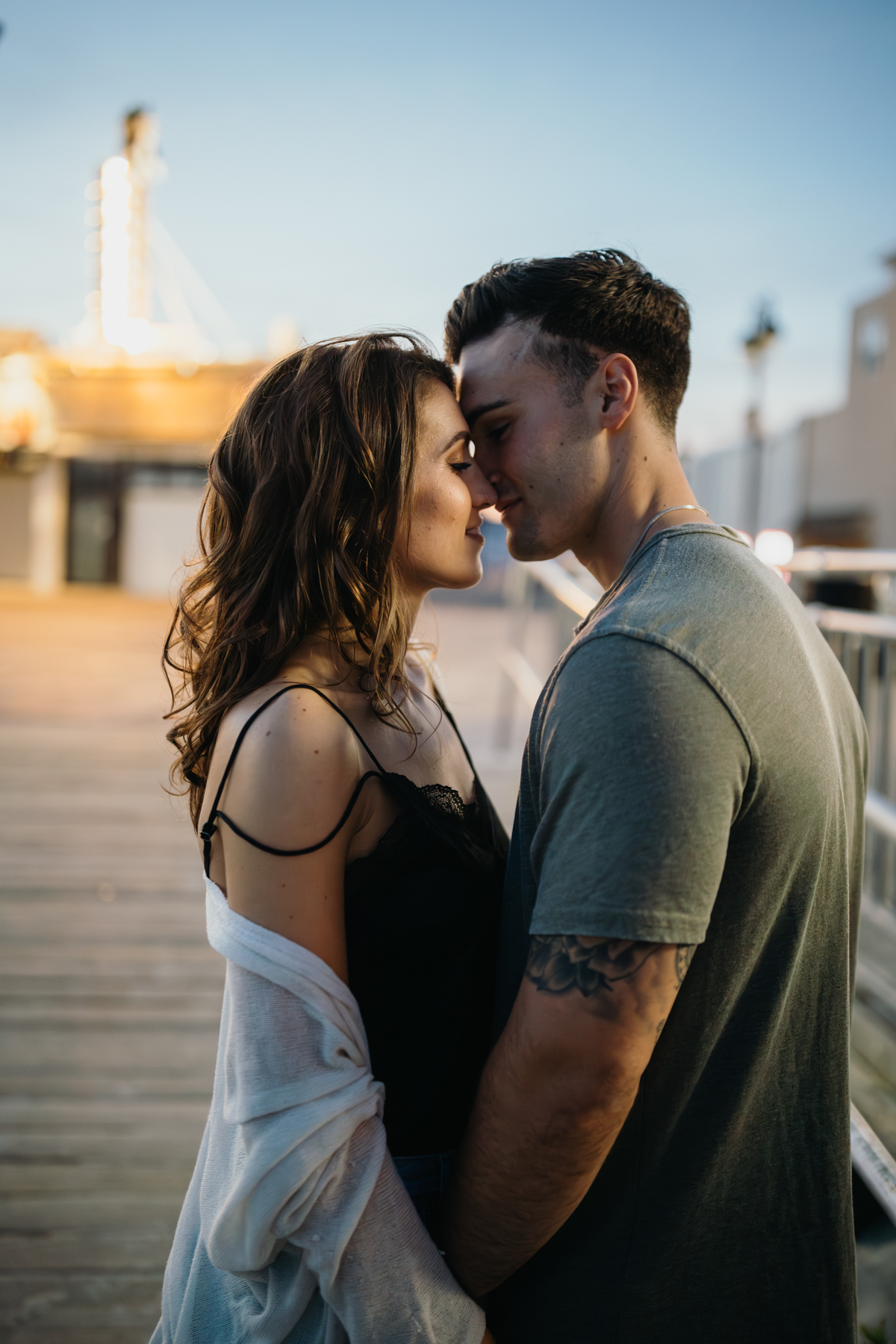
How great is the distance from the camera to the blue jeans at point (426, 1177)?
1224mm

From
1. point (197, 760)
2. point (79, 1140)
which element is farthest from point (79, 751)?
point (197, 760)

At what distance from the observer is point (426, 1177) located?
124 cm

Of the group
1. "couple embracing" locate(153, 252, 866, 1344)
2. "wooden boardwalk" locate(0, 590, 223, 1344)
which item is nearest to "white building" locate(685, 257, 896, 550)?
"wooden boardwalk" locate(0, 590, 223, 1344)

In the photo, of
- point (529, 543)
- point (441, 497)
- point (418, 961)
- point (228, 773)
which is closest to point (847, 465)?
point (529, 543)

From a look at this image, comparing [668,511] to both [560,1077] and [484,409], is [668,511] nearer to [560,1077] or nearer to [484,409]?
[484,409]

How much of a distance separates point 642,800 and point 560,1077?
31cm

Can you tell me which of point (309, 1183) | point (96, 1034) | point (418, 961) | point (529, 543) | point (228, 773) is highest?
point (529, 543)

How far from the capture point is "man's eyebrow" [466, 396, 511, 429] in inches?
58.7

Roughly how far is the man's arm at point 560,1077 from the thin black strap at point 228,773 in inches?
12.2

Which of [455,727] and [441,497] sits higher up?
[441,497]

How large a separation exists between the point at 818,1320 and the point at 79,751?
6.60m

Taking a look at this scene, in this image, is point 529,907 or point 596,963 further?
point 529,907

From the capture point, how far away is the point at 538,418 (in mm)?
1469

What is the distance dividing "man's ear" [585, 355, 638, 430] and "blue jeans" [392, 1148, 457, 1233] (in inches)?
42.6
